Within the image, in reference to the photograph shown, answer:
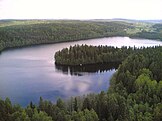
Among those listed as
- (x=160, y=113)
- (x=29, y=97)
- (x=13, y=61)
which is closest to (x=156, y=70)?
(x=160, y=113)

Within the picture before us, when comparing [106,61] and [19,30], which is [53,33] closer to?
[19,30]

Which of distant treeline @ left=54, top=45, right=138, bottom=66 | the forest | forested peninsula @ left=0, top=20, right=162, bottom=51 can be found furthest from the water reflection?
forested peninsula @ left=0, top=20, right=162, bottom=51

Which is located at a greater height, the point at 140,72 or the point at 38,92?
the point at 140,72

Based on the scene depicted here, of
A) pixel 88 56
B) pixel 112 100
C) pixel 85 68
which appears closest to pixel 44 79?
pixel 85 68

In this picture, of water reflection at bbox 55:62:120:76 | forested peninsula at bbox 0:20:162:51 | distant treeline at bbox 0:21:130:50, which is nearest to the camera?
water reflection at bbox 55:62:120:76

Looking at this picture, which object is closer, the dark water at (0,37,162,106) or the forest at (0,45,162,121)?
the forest at (0,45,162,121)

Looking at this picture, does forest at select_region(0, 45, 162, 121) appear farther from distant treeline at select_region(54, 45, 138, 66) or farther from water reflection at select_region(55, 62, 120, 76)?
distant treeline at select_region(54, 45, 138, 66)

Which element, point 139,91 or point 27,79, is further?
point 27,79
